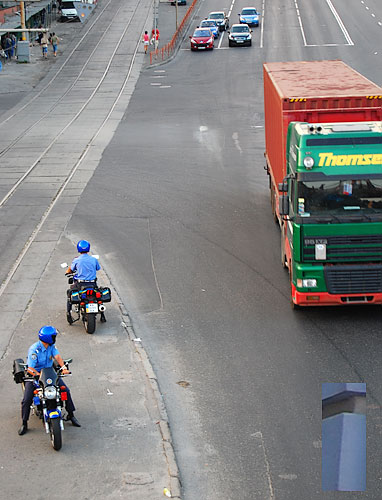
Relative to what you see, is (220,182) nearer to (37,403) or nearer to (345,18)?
(37,403)

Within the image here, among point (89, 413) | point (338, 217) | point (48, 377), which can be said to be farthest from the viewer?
point (338, 217)

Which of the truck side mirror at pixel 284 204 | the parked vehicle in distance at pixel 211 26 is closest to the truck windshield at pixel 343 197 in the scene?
the truck side mirror at pixel 284 204

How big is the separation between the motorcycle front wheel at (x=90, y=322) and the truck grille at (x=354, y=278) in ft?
14.2

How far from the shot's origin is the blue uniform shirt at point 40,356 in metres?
12.1

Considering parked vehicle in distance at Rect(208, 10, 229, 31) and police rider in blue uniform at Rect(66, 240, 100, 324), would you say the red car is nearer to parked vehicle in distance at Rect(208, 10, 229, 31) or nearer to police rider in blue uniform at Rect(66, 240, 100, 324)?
parked vehicle in distance at Rect(208, 10, 229, 31)

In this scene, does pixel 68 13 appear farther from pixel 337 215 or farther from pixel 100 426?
pixel 100 426

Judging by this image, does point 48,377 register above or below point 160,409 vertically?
above

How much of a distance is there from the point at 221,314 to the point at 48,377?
588 cm

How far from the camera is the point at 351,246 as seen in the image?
53.1 ft

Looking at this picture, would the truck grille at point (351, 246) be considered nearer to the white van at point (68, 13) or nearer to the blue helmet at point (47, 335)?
the blue helmet at point (47, 335)

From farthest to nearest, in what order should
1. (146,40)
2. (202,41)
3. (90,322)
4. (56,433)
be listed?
1. (146,40)
2. (202,41)
3. (90,322)
4. (56,433)

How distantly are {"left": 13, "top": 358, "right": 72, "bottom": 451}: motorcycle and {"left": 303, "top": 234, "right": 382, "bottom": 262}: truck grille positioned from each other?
5.81 meters

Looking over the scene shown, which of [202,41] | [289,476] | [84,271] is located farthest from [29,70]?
[289,476]

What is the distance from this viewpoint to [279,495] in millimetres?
10617
